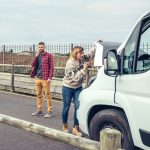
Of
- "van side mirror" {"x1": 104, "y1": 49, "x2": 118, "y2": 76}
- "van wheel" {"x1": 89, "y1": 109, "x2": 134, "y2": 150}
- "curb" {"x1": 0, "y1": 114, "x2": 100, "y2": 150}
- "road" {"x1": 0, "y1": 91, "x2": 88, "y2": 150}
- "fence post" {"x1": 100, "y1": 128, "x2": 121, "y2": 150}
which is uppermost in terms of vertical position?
"van side mirror" {"x1": 104, "y1": 49, "x2": 118, "y2": 76}

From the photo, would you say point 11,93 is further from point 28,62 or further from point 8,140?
point 8,140

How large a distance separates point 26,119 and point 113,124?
5.12 m

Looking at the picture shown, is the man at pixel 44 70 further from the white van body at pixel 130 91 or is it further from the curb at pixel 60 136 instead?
the curb at pixel 60 136

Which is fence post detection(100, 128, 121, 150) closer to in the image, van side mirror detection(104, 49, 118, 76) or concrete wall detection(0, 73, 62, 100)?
van side mirror detection(104, 49, 118, 76)

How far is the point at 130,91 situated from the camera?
597 centimetres

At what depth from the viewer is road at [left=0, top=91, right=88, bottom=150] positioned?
8.46 m

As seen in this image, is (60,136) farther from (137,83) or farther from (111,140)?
(137,83)

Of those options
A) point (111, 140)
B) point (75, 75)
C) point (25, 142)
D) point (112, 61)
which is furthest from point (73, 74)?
point (111, 140)

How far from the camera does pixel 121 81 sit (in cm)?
614

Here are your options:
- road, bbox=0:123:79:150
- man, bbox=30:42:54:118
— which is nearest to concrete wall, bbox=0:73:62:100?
man, bbox=30:42:54:118

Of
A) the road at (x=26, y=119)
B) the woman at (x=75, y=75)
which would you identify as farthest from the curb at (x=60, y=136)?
the woman at (x=75, y=75)

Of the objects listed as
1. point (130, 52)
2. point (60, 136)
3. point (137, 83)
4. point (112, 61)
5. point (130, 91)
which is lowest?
point (60, 136)

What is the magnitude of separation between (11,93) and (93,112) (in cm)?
1140

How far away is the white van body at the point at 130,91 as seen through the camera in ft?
18.9
